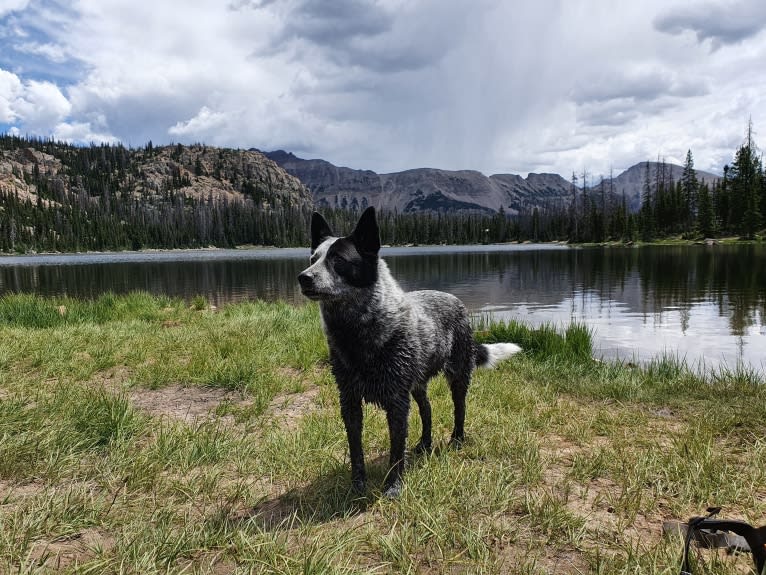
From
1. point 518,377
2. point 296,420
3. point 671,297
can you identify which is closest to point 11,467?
point 296,420

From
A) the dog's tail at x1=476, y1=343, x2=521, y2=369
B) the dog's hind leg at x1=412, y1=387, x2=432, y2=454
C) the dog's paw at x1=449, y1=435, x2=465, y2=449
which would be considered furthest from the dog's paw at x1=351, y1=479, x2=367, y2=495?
the dog's tail at x1=476, y1=343, x2=521, y2=369

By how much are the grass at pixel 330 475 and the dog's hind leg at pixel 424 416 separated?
26cm

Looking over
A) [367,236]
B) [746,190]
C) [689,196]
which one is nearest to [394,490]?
[367,236]

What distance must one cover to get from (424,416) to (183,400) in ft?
13.8

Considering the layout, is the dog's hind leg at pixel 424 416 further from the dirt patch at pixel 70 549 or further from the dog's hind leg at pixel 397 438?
the dirt patch at pixel 70 549

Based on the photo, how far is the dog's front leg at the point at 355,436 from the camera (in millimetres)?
4387

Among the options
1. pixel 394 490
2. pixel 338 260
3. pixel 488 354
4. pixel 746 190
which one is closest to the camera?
pixel 338 260

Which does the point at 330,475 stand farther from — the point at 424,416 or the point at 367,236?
the point at 367,236

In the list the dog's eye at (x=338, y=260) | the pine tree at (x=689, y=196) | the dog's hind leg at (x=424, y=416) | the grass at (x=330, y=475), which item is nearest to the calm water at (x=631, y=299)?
the grass at (x=330, y=475)

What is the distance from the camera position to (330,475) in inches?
186

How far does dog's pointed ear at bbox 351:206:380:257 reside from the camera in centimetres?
421

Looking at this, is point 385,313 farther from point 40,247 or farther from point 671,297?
point 40,247

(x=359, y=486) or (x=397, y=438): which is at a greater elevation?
(x=397, y=438)

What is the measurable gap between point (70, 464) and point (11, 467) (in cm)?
49
